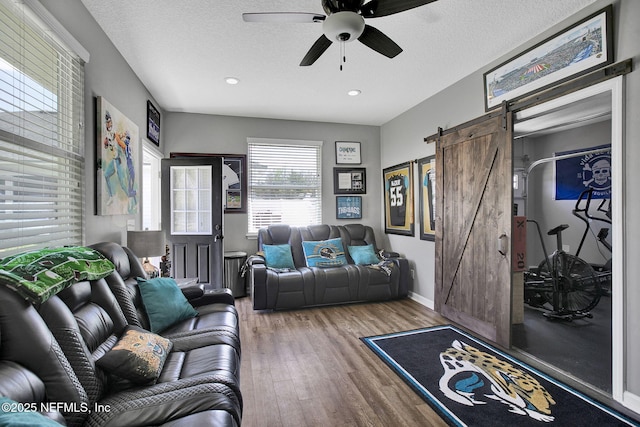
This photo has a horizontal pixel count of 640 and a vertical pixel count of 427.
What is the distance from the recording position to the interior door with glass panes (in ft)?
13.8

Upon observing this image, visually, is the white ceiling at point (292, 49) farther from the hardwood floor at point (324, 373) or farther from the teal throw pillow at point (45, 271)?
the hardwood floor at point (324, 373)

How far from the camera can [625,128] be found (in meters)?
1.96

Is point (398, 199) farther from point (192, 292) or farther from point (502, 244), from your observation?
point (192, 292)

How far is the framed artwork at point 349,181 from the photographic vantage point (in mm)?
5219

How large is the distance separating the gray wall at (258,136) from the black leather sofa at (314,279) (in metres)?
0.50

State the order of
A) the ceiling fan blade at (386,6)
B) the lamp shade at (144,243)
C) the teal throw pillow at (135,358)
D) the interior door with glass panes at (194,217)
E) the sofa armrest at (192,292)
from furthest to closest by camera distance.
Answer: the interior door with glass panes at (194,217)
the lamp shade at (144,243)
the sofa armrest at (192,292)
the ceiling fan blade at (386,6)
the teal throw pillow at (135,358)

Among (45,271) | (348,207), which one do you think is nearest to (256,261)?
(348,207)

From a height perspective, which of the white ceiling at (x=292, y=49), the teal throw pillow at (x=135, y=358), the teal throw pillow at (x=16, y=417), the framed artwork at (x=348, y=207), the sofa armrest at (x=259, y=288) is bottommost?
the sofa armrest at (x=259, y=288)

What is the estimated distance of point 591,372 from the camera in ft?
7.77

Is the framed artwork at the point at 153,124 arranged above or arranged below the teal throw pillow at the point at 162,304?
above

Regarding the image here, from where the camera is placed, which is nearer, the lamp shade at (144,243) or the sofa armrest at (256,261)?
the lamp shade at (144,243)

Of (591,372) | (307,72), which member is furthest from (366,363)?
(307,72)

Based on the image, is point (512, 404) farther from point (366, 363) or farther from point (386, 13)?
point (386, 13)

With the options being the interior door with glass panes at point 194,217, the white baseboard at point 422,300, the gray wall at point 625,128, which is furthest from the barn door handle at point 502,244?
the interior door with glass panes at point 194,217
